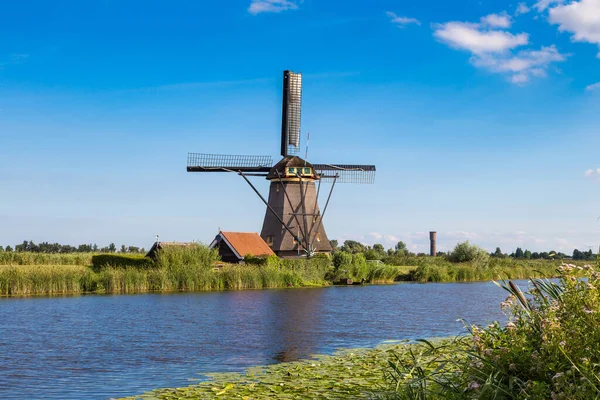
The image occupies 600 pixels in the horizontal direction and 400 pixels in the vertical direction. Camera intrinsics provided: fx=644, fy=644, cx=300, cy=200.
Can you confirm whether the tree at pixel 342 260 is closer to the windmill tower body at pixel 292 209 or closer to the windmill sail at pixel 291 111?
the windmill tower body at pixel 292 209

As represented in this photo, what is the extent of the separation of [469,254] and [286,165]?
65.1 feet

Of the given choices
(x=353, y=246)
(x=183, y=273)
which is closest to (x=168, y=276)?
(x=183, y=273)

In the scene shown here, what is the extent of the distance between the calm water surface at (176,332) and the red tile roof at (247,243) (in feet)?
30.3

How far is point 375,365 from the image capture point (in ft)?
32.2

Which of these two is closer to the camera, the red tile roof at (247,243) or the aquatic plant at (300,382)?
the aquatic plant at (300,382)

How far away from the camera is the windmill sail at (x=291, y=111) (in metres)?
38.6

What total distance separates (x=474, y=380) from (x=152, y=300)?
60.2 feet

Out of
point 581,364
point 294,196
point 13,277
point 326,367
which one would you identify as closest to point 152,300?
point 13,277

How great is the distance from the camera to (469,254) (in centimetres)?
5044

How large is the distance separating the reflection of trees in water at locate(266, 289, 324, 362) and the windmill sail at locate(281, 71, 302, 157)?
14.4 m

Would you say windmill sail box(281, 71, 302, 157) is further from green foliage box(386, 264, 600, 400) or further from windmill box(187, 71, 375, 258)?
green foliage box(386, 264, 600, 400)

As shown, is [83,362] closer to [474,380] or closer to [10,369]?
[10,369]

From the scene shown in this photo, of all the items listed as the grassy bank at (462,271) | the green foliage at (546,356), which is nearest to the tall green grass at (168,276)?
the grassy bank at (462,271)

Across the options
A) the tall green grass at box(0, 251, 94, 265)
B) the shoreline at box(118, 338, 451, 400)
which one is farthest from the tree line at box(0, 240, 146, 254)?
the shoreline at box(118, 338, 451, 400)
